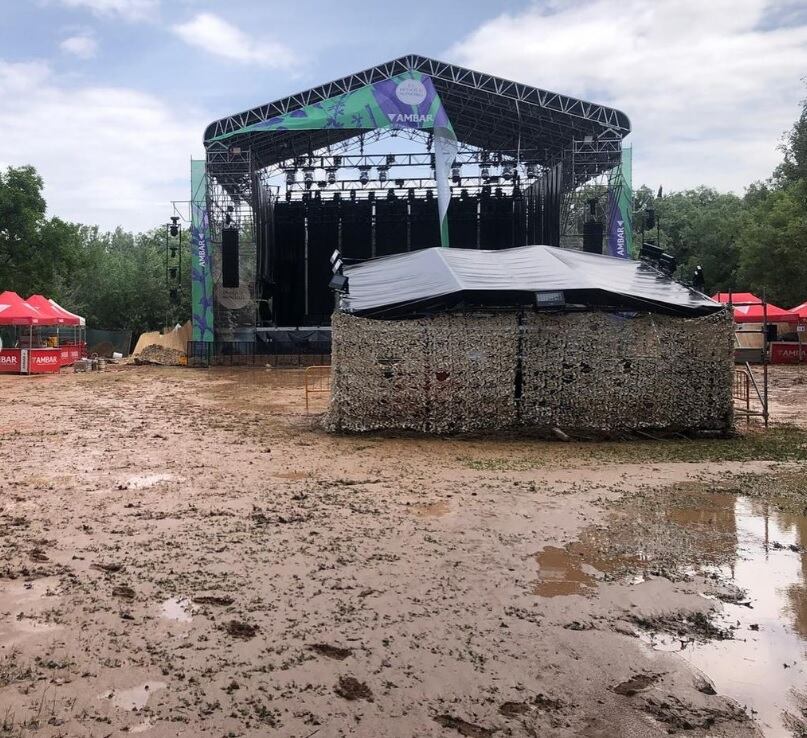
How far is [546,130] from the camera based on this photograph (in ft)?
84.1

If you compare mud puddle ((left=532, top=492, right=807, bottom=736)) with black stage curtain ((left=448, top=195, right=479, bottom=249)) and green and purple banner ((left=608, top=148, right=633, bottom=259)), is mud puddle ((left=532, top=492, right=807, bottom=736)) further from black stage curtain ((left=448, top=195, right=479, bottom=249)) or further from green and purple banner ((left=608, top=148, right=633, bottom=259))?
black stage curtain ((left=448, top=195, right=479, bottom=249))

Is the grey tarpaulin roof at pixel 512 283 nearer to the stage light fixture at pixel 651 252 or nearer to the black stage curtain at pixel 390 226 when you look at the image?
the stage light fixture at pixel 651 252

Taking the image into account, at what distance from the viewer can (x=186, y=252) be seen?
45.9 m

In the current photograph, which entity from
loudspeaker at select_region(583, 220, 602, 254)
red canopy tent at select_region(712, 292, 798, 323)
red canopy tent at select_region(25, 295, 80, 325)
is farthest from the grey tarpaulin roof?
red canopy tent at select_region(712, 292, 798, 323)

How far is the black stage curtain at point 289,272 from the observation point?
1198 inches

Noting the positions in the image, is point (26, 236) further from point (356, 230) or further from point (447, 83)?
point (447, 83)

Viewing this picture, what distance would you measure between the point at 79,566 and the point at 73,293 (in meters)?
43.9

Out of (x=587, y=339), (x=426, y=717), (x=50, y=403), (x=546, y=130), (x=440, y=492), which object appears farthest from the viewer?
(x=546, y=130)

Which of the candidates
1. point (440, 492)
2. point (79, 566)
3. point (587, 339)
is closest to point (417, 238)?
point (587, 339)

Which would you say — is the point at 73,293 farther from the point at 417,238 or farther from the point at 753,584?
the point at 753,584

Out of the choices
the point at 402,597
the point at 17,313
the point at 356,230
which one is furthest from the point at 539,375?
the point at 356,230

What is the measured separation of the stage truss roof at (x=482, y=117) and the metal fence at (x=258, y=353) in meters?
6.60

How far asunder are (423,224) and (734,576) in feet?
88.3

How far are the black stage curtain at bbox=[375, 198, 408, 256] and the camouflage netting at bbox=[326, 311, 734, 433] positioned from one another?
2118 cm
